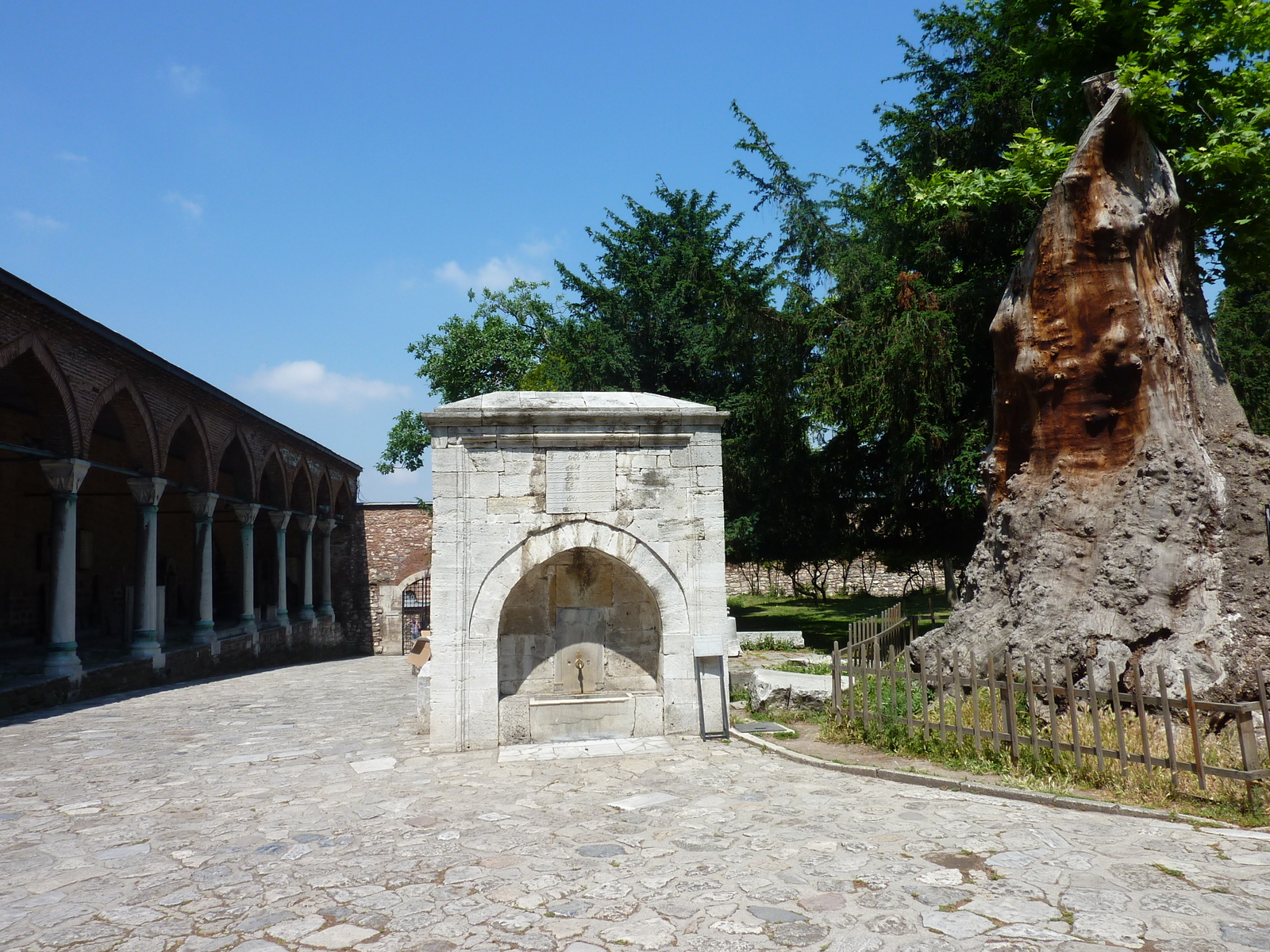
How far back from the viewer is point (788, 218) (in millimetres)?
16938

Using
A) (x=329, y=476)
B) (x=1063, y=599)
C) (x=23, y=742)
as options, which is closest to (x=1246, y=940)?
(x=1063, y=599)

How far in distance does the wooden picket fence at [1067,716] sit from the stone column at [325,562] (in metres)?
21.6

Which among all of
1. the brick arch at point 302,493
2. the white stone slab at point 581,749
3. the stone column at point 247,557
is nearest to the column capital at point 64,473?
the stone column at point 247,557

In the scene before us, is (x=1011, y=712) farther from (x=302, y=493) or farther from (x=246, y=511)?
(x=302, y=493)

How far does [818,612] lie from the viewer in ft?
80.8

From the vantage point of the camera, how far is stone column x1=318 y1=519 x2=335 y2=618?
26.4 m

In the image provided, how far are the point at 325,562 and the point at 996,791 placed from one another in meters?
24.2

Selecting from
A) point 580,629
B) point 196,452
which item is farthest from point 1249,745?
point 196,452

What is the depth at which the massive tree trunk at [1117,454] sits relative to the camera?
773 centimetres

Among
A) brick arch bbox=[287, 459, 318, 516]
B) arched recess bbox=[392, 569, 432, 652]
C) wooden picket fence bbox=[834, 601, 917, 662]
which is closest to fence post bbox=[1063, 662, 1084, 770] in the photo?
wooden picket fence bbox=[834, 601, 917, 662]

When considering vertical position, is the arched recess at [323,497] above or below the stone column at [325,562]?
above

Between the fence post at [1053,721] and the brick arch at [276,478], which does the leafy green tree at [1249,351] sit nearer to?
the fence post at [1053,721]

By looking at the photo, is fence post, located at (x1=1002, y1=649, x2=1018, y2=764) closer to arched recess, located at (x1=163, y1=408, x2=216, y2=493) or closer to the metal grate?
arched recess, located at (x1=163, y1=408, x2=216, y2=493)

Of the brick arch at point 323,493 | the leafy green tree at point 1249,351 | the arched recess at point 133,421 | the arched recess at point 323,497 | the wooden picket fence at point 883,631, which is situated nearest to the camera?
the wooden picket fence at point 883,631
